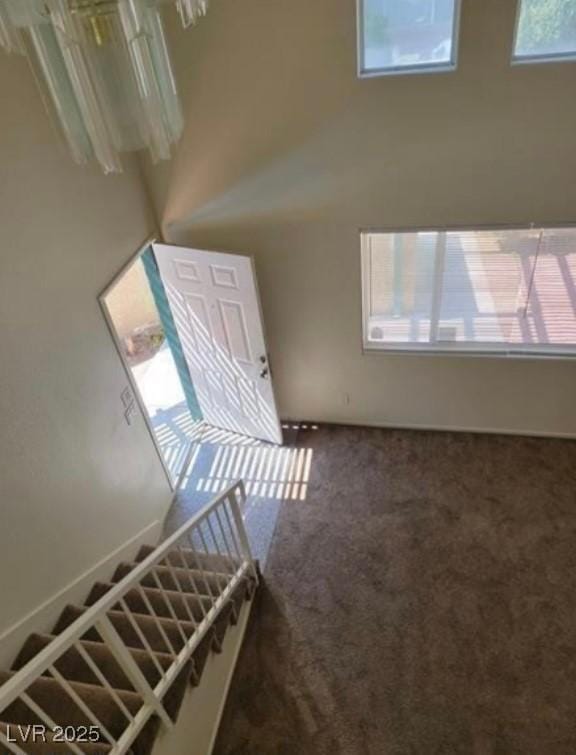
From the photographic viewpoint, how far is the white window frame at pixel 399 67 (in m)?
2.53

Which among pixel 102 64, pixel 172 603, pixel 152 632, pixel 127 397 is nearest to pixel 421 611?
pixel 172 603

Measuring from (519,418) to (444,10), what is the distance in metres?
2.89

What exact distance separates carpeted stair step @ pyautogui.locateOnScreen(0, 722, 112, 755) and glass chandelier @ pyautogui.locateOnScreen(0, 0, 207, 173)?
181 cm

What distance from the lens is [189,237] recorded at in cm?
363

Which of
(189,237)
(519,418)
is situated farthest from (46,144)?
(519,418)

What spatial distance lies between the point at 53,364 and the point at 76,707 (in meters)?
1.51

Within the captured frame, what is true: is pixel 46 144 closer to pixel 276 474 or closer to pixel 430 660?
pixel 276 474

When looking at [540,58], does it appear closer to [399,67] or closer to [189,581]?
[399,67]

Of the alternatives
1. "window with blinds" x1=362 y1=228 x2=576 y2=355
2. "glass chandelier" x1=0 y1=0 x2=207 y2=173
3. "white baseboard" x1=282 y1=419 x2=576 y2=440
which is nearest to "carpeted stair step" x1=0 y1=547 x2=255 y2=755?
"glass chandelier" x1=0 y1=0 x2=207 y2=173

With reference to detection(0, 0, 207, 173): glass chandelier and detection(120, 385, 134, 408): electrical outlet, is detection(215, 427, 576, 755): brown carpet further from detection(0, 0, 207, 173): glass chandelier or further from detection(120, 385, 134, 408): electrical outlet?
detection(0, 0, 207, 173): glass chandelier

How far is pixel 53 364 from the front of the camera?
97.3 inches

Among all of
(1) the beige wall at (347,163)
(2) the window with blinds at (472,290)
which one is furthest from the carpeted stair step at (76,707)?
(2) the window with blinds at (472,290)

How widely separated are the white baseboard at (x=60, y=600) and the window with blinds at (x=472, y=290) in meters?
2.29

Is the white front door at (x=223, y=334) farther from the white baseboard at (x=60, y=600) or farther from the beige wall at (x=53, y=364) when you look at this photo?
the white baseboard at (x=60, y=600)
